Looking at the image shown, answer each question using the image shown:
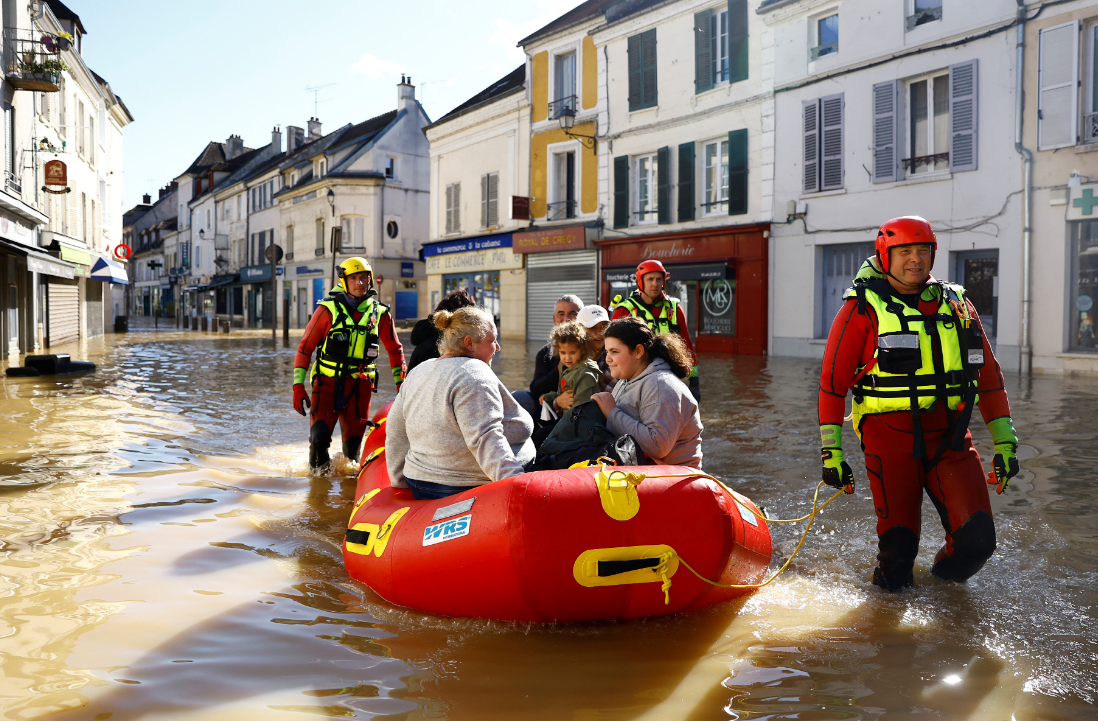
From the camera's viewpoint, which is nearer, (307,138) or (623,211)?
(623,211)

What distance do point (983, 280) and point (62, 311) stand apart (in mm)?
23215

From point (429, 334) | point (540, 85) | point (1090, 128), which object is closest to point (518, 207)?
point (540, 85)

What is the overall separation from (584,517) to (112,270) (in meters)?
28.2

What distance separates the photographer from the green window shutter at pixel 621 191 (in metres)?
22.3

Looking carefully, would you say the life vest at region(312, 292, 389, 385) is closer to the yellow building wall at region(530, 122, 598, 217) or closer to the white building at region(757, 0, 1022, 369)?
the white building at region(757, 0, 1022, 369)

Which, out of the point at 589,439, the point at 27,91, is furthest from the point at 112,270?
the point at 589,439

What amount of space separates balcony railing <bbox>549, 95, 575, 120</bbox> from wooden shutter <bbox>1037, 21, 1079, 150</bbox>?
12.6 metres

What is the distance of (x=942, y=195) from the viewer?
1533cm

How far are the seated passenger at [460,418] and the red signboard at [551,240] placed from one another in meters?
19.6

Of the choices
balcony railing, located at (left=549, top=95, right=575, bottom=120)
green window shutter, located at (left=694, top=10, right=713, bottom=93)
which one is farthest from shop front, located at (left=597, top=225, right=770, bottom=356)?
A: balcony railing, located at (left=549, top=95, right=575, bottom=120)

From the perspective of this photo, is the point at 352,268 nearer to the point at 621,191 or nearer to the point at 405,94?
the point at 621,191

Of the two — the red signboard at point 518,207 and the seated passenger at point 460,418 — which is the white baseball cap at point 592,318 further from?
the red signboard at point 518,207

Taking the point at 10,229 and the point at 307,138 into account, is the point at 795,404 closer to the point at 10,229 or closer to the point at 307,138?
the point at 10,229

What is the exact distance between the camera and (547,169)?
2500 cm
